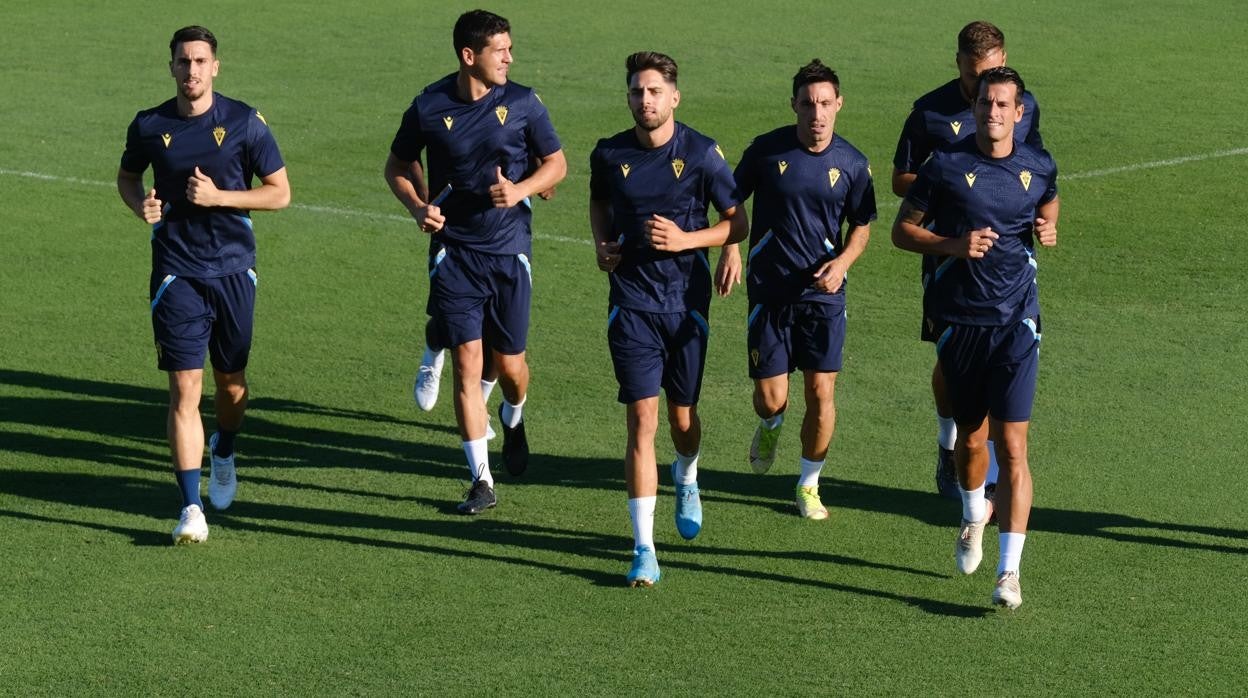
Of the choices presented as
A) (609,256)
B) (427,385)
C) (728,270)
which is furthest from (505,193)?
(427,385)

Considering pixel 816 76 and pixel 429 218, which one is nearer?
pixel 816 76

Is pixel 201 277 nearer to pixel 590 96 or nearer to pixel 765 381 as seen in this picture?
pixel 765 381

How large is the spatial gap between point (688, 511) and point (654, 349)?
2.94 ft

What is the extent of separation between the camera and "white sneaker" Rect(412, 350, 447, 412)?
11.7 meters

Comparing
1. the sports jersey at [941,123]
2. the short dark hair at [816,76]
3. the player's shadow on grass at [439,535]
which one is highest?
the short dark hair at [816,76]

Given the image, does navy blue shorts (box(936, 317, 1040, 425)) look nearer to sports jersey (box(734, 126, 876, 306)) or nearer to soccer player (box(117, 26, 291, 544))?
sports jersey (box(734, 126, 876, 306))

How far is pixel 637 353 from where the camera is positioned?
8969mm

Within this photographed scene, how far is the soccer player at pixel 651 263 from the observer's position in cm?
891

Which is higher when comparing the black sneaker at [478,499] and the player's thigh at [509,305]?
the player's thigh at [509,305]

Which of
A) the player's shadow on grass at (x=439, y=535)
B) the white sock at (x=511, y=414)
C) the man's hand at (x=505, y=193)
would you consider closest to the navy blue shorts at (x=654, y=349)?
the player's shadow on grass at (x=439, y=535)

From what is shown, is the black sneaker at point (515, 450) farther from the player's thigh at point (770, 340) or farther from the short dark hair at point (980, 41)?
the short dark hair at point (980, 41)

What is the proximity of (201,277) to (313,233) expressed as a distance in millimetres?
6350

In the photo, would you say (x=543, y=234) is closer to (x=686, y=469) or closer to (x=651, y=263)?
(x=686, y=469)

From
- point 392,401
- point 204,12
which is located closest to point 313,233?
point 392,401
